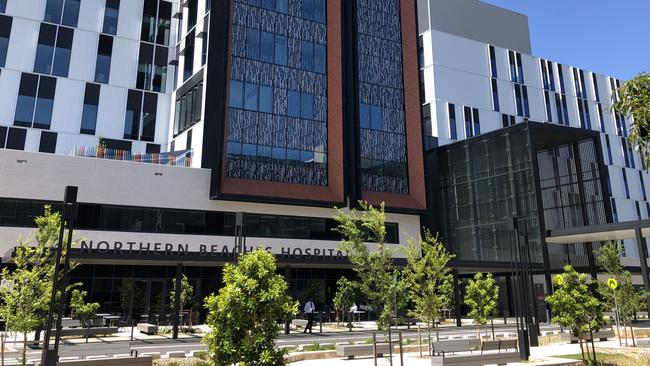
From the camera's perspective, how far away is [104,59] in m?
48.7

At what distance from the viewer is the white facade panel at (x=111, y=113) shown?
155ft

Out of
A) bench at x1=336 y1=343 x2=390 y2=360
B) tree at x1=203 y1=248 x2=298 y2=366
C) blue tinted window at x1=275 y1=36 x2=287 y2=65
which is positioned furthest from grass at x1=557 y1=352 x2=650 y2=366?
blue tinted window at x1=275 y1=36 x2=287 y2=65

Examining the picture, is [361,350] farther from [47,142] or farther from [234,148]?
[47,142]

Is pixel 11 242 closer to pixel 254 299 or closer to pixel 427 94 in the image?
pixel 254 299

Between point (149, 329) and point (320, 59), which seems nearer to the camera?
point (149, 329)

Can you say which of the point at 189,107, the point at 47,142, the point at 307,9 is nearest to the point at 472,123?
the point at 307,9

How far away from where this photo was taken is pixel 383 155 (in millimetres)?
49062

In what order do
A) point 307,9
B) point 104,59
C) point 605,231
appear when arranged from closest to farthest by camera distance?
1. point 605,231
2. point 307,9
3. point 104,59

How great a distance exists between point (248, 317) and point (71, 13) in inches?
1843

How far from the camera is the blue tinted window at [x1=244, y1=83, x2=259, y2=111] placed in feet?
141

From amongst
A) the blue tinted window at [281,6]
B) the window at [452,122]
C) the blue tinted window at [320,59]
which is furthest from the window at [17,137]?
the window at [452,122]

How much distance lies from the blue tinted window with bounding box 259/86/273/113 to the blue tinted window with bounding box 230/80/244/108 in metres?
1.73

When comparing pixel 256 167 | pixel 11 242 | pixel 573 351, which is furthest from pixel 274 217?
pixel 573 351

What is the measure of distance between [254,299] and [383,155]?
128ft
